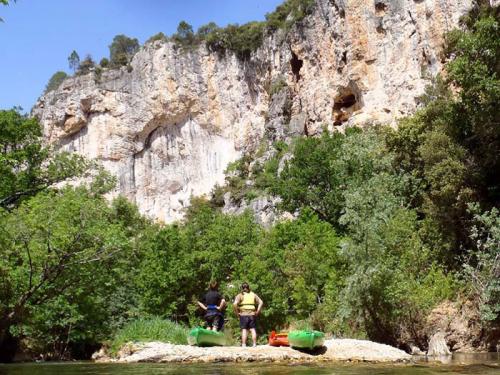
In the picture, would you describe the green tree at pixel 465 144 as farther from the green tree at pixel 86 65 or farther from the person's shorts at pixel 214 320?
the green tree at pixel 86 65

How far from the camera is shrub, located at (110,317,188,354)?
58.6ft

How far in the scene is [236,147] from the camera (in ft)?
214

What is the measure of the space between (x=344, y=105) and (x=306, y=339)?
39.0 m

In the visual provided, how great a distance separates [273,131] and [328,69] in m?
9.19

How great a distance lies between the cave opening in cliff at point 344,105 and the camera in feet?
157

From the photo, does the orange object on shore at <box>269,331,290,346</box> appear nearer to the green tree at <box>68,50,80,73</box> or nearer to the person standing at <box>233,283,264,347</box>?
the person standing at <box>233,283,264,347</box>

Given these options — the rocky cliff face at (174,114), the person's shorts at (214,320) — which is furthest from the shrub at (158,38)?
the person's shorts at (214,320)

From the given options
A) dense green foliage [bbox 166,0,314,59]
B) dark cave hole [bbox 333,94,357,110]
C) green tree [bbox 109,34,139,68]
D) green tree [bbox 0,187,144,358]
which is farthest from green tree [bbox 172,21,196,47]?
green tree [bbox 0,187,144,358]

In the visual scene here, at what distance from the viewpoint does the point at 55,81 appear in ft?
252

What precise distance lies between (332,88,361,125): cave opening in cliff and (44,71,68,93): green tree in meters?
37.2

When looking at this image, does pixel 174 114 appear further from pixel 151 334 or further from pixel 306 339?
pixel 306 339

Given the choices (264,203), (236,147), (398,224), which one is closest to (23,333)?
(398,224)

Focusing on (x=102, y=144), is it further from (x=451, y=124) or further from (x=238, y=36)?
(x=451, y=124)

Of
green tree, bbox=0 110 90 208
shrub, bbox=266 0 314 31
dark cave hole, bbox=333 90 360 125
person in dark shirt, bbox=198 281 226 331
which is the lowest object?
person in dark shirt, bbox=198 281 226 331
